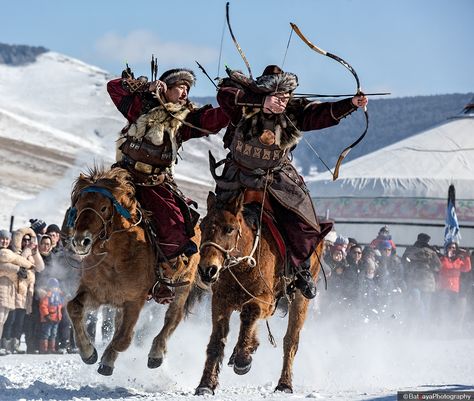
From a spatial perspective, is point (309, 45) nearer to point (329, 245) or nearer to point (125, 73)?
point (125, 73)

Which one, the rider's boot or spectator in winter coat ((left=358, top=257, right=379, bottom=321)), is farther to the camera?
spectator in winter coat ((left=358, top=257, right=379, bottom=321))

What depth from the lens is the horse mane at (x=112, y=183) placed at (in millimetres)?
8602

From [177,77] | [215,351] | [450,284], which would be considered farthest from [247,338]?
[450,284]

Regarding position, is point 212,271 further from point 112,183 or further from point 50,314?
point 50,314

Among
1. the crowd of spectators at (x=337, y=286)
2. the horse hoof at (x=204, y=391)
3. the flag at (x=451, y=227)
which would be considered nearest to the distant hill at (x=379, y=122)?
the flag at (x=451, y=227)

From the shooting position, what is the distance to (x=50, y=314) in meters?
13.5

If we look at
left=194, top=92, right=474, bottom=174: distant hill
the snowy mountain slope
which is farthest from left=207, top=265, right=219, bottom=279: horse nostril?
left=194, top=92, right=474, bottom=174: distant hill

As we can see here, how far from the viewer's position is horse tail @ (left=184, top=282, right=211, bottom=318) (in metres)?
10.0

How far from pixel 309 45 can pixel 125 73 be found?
6.52ft

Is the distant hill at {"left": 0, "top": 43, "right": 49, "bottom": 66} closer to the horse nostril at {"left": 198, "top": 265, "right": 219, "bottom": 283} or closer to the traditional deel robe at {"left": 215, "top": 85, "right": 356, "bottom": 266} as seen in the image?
the traditional deel robe at {"left": 215, "top": 85, "right": 356, "bottom": 266}

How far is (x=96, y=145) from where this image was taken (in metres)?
62.9

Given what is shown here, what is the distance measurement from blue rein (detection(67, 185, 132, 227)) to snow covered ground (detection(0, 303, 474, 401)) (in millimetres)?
1423

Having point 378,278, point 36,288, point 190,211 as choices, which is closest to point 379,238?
point 378,278

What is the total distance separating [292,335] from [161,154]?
7.19 ft
